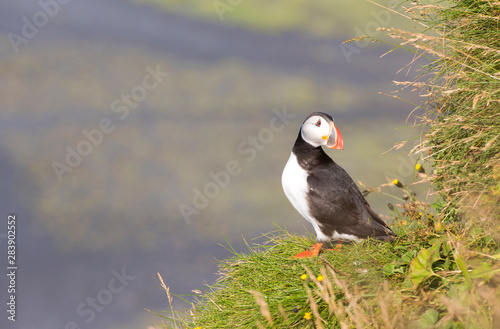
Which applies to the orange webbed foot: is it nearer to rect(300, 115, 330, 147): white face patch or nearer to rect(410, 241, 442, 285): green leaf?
rect(300, 115, 330, 147): white face patch

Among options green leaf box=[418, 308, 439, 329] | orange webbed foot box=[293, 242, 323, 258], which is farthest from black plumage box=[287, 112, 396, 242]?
green leaf box=[418, 308, 439, 329]

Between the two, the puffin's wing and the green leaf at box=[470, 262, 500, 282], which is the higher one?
the puffin's wing

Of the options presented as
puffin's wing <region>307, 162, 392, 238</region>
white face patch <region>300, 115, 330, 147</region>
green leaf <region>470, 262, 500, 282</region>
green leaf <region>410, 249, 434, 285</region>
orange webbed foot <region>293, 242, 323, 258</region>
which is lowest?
green leaf <region>470, 262, 500, 282</region>

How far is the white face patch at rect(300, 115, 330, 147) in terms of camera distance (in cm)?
539

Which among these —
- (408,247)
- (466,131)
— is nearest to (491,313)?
(408,247)

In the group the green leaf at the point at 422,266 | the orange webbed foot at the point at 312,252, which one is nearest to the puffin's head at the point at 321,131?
the orange webbed foot at the point at 312,252

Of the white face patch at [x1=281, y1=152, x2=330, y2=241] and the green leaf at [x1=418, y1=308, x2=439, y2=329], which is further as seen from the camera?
the white face patch at [x1=281, y1=152, x2=330, y2=241]

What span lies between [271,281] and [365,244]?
3.44 feet

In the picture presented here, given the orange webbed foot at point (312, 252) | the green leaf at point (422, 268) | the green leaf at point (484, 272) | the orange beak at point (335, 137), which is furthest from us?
the orange beak at point (335, 137)

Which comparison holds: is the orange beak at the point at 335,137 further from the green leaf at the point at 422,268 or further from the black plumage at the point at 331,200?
the green leaf at the point at 422,268

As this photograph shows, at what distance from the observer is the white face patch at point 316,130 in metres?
5.39

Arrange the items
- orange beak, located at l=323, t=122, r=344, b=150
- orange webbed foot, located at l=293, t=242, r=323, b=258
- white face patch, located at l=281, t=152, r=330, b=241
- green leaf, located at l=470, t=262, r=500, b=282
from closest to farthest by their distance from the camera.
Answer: green leaf, located at l=470, t=262, r=500, b=282 < orange webbed foot, located at l=293, t=242, r=323, b=258 < orange beak, located at l=323, t=122, r=344, b=150 < white face patch, located at l=281, t=152, r=330, b=241

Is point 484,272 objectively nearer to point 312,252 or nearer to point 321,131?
point 312,252

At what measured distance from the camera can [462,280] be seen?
366cm
